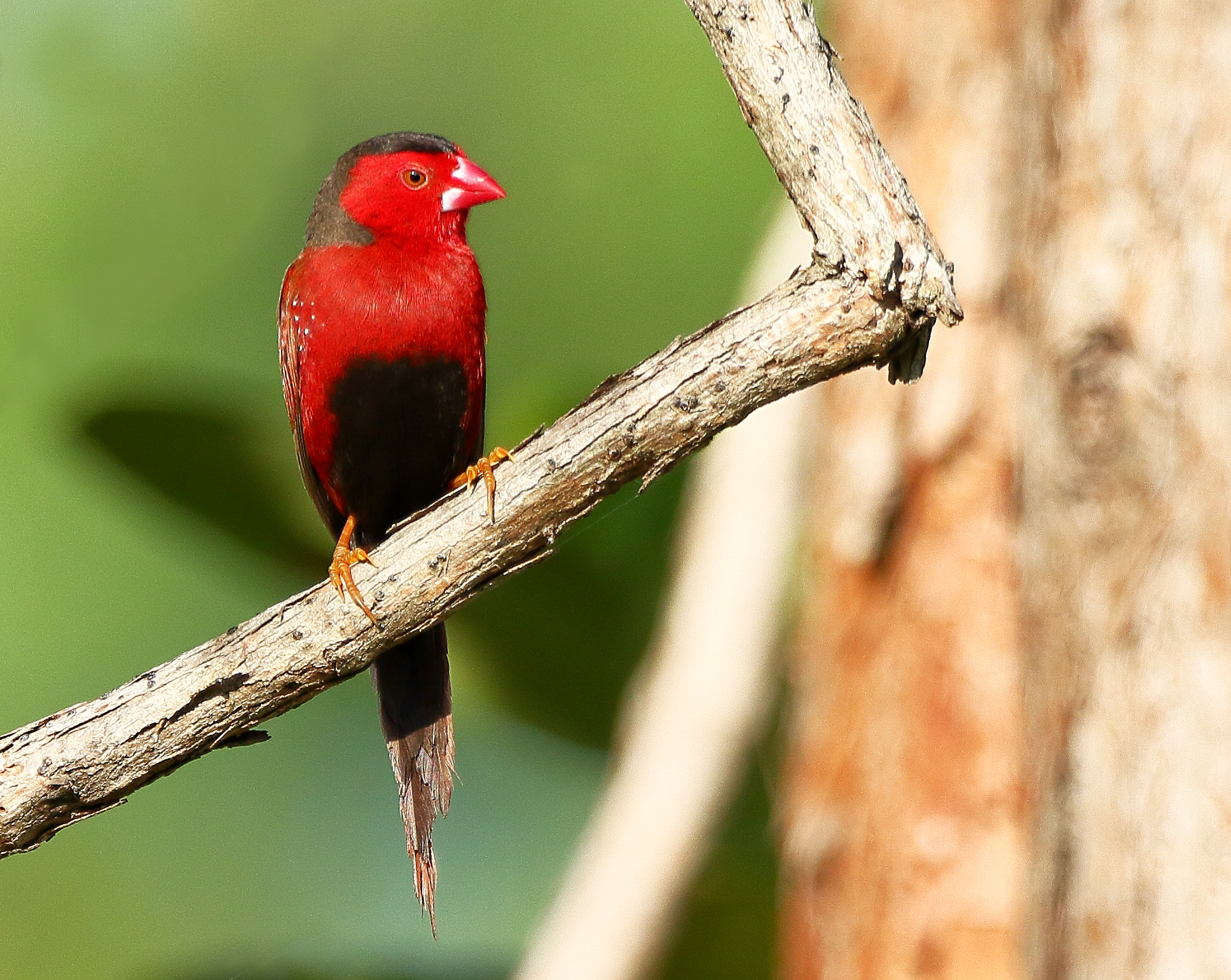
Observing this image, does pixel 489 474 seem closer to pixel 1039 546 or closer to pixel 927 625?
pixel 1039 546

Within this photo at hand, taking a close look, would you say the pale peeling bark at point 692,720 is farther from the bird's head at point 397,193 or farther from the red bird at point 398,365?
the bird's head at point 397,193

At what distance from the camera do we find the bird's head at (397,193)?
13.3 feet

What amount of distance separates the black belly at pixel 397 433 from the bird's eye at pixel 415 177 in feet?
1.98

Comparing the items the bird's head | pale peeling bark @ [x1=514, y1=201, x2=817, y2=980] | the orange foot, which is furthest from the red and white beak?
pale peeling bark @ [x1=514, y1=201, x2=817, y2=980]

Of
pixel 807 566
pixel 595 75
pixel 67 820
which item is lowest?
pixel 67 820

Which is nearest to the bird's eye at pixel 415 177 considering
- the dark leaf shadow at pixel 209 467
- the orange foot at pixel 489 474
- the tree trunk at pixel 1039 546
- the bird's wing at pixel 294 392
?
the bird's wing at pixel 294 392

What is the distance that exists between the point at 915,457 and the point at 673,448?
2475 mm

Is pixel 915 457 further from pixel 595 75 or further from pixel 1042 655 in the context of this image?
pixel 595 75

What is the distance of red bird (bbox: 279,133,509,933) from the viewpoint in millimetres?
3855

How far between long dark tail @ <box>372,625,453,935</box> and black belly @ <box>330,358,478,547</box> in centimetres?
42

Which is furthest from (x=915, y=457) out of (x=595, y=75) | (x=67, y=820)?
(x=595, y=75)

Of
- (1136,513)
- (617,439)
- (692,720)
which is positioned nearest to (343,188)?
(617,439)

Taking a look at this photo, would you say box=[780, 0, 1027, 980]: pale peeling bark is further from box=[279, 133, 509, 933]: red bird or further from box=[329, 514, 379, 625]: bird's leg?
box=[329, 514, 379, 625]: bird's leg

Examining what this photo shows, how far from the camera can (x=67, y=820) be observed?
314 cm
